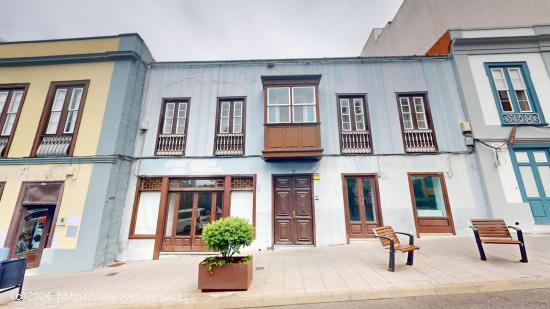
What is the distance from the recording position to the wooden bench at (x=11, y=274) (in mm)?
4672

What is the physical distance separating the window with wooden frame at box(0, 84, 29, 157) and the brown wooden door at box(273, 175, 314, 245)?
1064 cm

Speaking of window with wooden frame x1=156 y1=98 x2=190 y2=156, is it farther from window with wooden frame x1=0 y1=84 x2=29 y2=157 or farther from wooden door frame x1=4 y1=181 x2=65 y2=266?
window with wooden frame x1=0 y1=84 x2=29 y2=157

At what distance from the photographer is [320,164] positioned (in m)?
8.97

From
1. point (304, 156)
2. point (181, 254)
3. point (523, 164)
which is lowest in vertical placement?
point (181, 254)

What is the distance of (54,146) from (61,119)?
116 centimetres

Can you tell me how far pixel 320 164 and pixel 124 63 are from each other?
9354 mm

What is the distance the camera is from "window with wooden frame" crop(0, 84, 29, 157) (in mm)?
8641

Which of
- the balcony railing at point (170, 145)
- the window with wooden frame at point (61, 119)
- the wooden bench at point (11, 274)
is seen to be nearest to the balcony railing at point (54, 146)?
the window with wooden frame at point (61, 119)

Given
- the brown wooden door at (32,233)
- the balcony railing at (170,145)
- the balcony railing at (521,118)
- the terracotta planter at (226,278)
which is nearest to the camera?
the terracotta planter at (226,278)

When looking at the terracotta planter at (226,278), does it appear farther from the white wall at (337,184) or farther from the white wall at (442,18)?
the white wall at (442,18)

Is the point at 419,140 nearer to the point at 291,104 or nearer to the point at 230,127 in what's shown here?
the point at 291,104

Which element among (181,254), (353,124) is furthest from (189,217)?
(353,124)

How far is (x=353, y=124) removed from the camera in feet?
31.4

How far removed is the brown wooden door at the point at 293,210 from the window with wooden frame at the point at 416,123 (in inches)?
180
